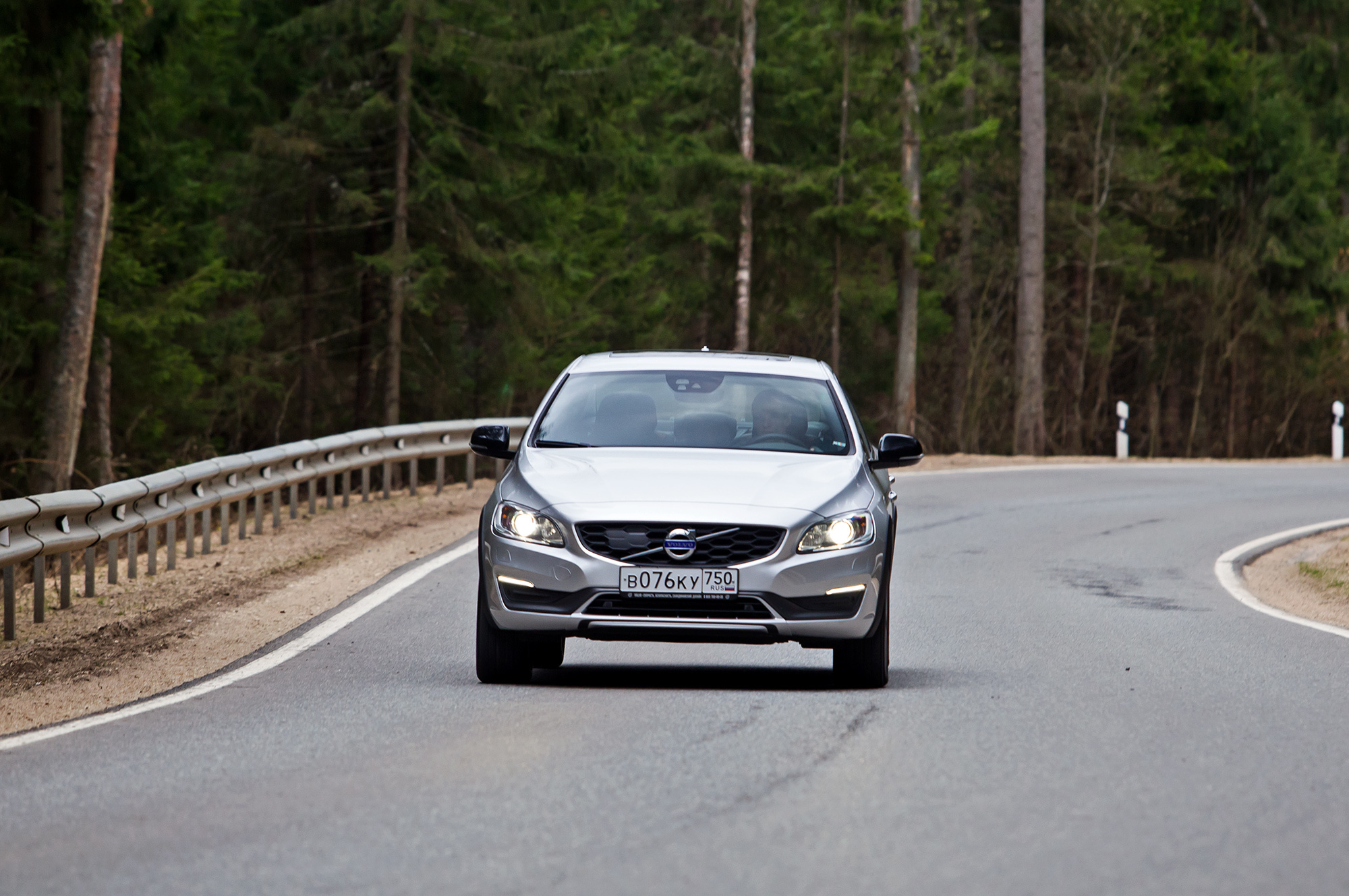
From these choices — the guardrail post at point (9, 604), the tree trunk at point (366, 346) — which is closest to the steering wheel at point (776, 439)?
the guardrail post at point (9, 604)

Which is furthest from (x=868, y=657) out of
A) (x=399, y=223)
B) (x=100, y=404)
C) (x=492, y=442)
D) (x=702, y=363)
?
(x=399, y=223)

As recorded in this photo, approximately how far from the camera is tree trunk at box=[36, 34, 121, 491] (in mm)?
23250

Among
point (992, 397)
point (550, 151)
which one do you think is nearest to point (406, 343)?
point (550, 151)

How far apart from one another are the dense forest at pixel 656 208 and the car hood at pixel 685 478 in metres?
11.3

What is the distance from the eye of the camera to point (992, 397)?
167 feet

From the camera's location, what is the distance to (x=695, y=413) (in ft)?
33.0

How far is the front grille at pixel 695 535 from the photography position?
28.4 ft

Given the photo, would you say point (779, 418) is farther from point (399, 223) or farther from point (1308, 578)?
point (399, 223)

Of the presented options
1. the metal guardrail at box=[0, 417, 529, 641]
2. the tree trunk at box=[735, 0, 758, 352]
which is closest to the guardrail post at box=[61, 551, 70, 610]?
the metal guardrail at box=[0, 417, 529, 641]

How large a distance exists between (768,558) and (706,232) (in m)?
34.4

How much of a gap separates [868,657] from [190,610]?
205 inches

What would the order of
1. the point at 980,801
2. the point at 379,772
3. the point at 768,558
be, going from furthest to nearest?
the point at 768,558, the point at 379,772, the point at 980,801

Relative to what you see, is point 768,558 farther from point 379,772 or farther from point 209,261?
point 209,261

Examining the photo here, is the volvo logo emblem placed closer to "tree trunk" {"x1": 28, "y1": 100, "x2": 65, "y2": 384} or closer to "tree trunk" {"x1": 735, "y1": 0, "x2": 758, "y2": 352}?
"tree trunk" {"x1": 28, "y1": 100, "x2": 65, "y2": 384}
